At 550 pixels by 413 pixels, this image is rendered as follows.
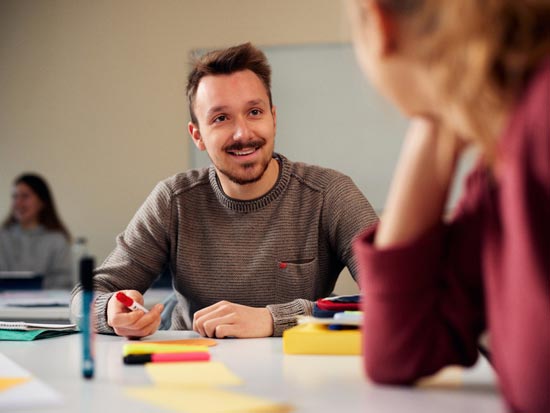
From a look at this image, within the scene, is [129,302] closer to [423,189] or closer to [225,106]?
[225,106]

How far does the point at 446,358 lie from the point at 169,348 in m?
0.59

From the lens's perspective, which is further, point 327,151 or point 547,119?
point 327,151

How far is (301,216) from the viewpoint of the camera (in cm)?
210

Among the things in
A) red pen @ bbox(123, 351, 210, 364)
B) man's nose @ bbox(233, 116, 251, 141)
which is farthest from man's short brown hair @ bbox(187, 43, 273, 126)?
red pen @ bbox(123, 351, 210, 364)

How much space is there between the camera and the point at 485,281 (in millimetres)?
914

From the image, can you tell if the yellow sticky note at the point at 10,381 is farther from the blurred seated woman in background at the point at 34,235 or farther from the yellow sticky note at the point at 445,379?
the blurred seated woman in background at the point at 34,235

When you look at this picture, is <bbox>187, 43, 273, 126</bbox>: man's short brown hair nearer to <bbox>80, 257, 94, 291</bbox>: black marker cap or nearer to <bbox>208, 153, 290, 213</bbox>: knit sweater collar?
<bbox>208, 153, 290, 213</bbox>: knit sweater collar

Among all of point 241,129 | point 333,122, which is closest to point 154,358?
point 241,129

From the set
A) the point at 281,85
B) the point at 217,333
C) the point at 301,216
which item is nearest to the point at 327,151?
the point at 281,85

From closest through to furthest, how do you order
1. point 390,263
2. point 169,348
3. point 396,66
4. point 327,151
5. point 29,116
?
1. point 396,66
2. point 390,263
3. point 169,348
4. point 327,151
5. point 29,116

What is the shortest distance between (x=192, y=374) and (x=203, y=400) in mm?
205

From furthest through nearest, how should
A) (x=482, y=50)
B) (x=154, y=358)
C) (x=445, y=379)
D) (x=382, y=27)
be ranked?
1. (x=154, y=358)
2. (x=445, y=379)
3. (x=382, y=27)
4. (x=482, y=50)

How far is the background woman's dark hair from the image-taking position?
5.32 m

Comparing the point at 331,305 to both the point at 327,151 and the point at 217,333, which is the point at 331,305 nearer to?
the point at 217,333
